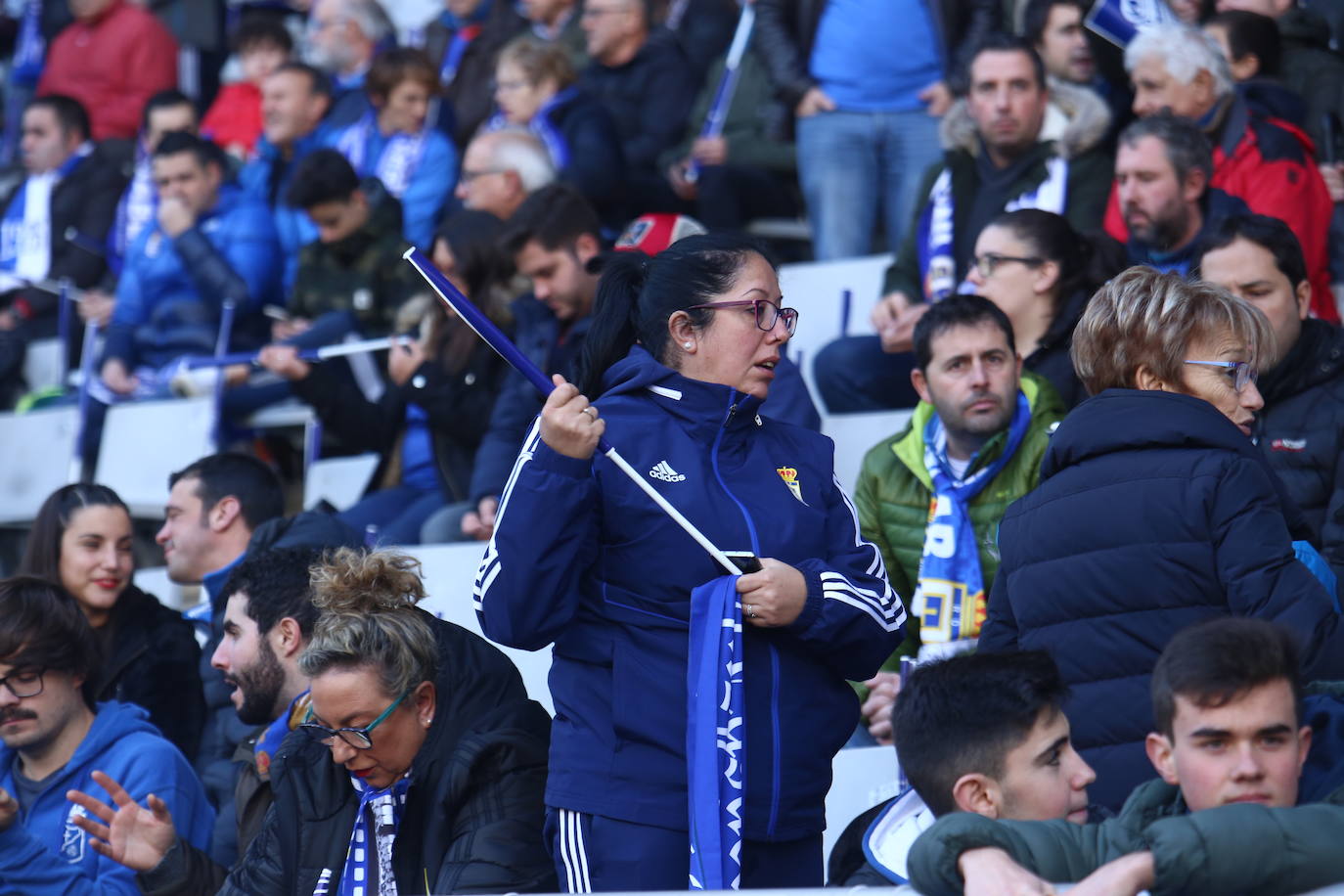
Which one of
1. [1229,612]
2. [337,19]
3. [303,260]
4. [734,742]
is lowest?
[734,742]

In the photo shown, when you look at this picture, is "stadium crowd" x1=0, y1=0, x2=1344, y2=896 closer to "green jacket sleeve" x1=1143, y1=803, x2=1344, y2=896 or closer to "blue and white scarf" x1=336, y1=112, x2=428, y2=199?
"green jacket sleeve" x1=1143, y1=803, x2=1344, y2=896

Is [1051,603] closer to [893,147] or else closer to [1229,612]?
[1229,612]

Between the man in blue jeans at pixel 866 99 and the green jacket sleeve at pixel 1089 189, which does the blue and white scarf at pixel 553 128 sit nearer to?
the man in blue jeans at pixel 866 99

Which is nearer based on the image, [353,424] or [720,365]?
[720,365]

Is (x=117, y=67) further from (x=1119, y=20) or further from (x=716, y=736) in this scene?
(x=716, y=736)

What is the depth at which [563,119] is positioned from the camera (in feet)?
27.2

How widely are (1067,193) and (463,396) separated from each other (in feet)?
6.86

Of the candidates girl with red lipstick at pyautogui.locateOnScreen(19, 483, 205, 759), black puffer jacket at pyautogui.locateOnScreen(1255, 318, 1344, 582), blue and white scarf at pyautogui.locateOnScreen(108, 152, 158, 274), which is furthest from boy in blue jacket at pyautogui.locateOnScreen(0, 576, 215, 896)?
blue and white scarf at pyautogui.locateOnScreen(108, 152, 158, 274)

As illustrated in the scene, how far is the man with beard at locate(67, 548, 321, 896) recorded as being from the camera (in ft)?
13.9

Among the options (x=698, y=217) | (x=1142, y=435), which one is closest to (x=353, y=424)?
(x=698, y=217)

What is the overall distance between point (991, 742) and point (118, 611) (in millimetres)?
3420

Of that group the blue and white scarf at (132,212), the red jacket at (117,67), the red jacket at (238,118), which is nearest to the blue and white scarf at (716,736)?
the blue and white scarf at (132,212)

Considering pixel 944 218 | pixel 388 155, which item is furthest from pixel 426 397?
pixel 388 155

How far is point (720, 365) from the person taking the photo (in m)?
3.54
